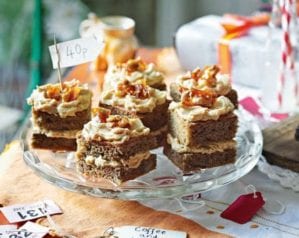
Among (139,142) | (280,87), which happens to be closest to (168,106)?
(139,142)

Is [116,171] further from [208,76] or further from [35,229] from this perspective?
[208,76]

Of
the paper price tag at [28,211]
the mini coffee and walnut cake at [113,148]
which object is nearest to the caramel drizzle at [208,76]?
the mini coffee and walnut cake at [113,148]

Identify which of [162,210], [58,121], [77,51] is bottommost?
[162,210]

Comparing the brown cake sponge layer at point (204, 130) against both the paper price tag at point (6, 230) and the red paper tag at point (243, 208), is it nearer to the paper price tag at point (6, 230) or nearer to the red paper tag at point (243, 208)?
the red paper tag at point (243, 208)

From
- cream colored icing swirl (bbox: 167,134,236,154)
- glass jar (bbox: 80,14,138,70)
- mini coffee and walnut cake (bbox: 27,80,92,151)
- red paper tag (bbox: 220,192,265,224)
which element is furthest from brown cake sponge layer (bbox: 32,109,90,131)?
glass jar (bbox: 80,14,138,70)

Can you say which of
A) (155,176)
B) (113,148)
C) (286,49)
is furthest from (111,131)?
(286,49)

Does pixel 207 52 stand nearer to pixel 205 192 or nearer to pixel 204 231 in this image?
pixel 205 192
